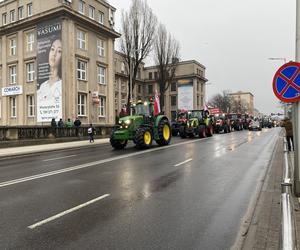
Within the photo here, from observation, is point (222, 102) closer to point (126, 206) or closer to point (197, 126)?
point (197, 126)

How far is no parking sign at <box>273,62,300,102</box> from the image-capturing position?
6012mm

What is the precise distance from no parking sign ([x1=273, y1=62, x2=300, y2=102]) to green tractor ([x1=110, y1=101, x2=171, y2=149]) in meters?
10.2

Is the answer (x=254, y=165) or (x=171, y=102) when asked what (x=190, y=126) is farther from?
(x=171, y=102)

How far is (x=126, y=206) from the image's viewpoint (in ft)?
18.6

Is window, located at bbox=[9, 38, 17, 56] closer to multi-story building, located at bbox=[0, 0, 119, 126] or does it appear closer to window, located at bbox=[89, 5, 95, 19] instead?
multi-story building, located at bbox=[0, 0, 119, 126]

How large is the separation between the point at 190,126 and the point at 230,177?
1770cm

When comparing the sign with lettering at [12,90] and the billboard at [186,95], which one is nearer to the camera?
the sign with lettering at [12,90]

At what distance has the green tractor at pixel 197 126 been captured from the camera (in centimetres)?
2603

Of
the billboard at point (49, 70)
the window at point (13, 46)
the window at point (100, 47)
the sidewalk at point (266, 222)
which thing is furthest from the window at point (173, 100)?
the sidewalk at point (266, 222)

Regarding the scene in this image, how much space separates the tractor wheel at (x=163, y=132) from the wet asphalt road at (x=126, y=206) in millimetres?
7816

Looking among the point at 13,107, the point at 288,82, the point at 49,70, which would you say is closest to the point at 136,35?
the point at 49,70

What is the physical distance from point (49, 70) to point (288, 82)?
2813 centimetres

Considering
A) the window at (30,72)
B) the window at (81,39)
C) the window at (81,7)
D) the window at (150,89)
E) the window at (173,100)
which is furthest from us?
the window at (173,100)

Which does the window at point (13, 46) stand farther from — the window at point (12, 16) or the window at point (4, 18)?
the window at point (4, 18)
